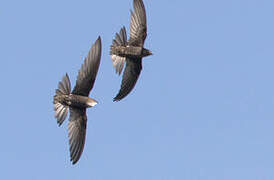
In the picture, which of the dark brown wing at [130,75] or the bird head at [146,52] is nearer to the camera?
the dark brown wing at [130,75]

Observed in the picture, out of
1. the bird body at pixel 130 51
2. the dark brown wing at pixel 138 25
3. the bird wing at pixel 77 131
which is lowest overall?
the bird wing at pixel 77 131

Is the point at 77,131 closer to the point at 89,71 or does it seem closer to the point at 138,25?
the point at 89,71

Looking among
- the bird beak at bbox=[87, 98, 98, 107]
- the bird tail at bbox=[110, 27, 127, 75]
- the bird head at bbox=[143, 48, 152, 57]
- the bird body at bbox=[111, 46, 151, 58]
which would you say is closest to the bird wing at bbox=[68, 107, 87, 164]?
the bird beak at bbox=[87, 98, 98, 107]

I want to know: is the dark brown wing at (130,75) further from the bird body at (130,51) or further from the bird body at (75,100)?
the bird body at (75,100)

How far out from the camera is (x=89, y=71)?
90.9 feet

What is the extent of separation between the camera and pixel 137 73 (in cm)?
3117

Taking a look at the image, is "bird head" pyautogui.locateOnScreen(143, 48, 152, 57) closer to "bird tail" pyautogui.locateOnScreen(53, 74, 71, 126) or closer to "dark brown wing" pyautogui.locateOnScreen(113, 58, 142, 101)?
"dark brown wing" pyautogui.locateOnScreen(113, 58, 142, 101)

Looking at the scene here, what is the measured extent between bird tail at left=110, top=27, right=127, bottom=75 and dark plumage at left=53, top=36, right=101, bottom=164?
2.76m

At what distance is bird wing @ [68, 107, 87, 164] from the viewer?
27812 mm

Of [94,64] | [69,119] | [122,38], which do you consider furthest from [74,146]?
[122,38]

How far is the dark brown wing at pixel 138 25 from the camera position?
31.1 m

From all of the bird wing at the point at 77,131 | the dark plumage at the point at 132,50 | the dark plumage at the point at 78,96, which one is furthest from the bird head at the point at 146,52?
the bird wing at the point at 77,131

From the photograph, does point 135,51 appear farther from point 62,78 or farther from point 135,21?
point 62,78

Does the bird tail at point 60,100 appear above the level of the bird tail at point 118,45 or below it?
below
